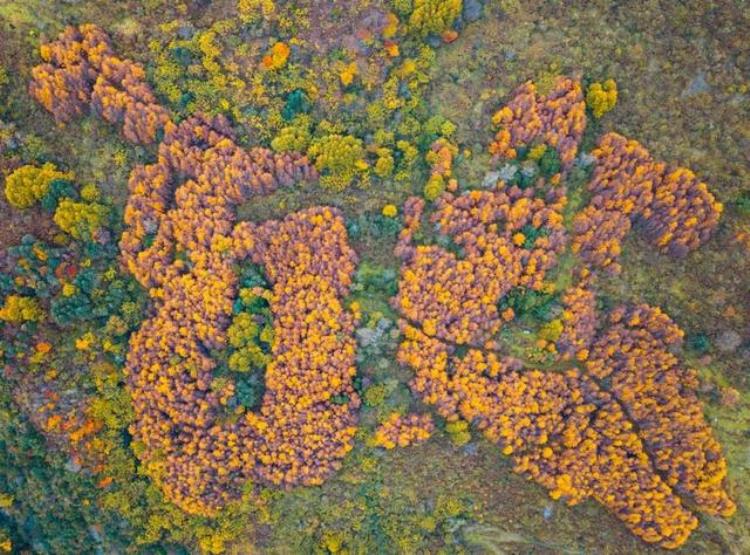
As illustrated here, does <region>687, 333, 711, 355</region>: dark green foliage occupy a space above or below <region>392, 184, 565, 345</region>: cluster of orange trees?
below

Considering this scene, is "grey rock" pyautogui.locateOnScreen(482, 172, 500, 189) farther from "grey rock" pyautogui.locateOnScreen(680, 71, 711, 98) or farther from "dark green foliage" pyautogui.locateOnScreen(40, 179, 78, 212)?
"dark green foliage" pyautogui.locateOnScreen(40, 179, 78, 212)

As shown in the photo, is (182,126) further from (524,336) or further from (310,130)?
(524,336)

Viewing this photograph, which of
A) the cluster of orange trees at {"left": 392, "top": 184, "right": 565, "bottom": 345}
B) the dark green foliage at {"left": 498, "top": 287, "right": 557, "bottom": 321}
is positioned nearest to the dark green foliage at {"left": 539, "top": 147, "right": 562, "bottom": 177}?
the cluster of orange trees at {"left": 392, "top": 184, "right": 565, "bottom": 345}

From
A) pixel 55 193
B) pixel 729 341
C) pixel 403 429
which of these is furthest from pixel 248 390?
pixel 729 341

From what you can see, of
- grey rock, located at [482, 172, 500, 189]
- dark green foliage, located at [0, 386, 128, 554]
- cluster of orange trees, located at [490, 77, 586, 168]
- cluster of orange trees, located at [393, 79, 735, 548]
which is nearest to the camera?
cluster of orange trees, located at [490, 77, 586, 168]

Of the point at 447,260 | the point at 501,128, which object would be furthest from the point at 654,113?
the point at 447,260

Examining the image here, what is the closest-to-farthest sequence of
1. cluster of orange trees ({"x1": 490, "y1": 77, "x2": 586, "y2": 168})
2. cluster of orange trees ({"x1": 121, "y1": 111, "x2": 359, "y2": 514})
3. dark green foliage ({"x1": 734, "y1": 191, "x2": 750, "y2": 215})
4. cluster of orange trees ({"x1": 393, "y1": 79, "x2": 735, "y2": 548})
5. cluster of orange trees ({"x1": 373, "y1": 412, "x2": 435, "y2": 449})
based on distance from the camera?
cluster of orange trees ({"x1": 490, "y1": 77, "x2": 586, "y2": 168}), cluster of orange trees ({"x1": 393, "y1": 79, "x2": 735, "y2": 548}), dark green foliage ({"x1": 734, "y1": 191, "x2": 750, "y2": 215}), cluster of orange trees ({"x1": 121, "y1": 111, "x2": 359, "y2": 514}), cluster of orange trees ({"x1": 373, "y1": 412, "x2": 435, "y2": 449})
